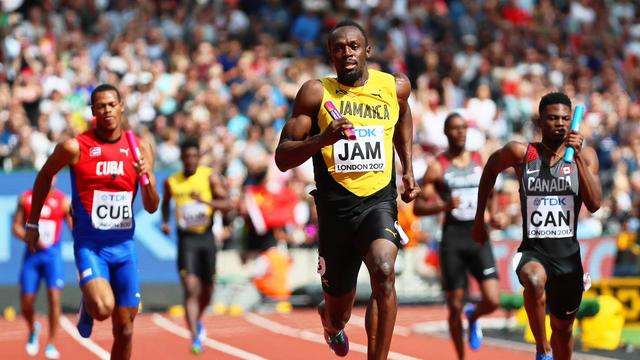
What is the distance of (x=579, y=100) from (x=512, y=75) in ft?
5.10

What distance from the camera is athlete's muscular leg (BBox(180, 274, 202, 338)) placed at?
13996 millimetres

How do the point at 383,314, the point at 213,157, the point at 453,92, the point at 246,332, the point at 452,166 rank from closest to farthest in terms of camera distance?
the point at 383,314 → the point at 452,166 → the point at 246,332 → the point at 213,157 → the point at 453,92

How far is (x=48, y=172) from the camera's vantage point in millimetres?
9633

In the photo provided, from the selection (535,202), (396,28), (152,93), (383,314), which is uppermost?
(396,28)

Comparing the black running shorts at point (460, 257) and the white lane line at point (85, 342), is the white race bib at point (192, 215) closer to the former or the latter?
the white lane line at point (85, 342)

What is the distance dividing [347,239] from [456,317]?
3740 mm

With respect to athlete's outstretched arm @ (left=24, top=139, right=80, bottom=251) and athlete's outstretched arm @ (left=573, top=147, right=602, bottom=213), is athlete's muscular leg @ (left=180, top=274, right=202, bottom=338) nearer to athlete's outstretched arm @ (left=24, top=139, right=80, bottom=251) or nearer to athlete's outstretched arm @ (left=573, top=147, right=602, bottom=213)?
athlete's outstretched arm @ (left=24, top=139, right=80, bottom=251)

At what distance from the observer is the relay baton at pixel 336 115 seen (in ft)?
26.0

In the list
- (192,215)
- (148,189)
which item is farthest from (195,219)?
(148,189)

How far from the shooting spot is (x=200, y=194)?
47.9 feet

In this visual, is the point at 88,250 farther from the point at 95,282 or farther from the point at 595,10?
the point at 595,10

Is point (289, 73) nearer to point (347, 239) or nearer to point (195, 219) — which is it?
point (195, 219)

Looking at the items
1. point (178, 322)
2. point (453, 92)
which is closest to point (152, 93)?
point (178, 322)

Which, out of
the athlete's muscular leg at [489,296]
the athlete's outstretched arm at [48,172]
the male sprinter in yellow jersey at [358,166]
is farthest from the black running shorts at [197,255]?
the male sprinter in yellow jersey at [358,166]
